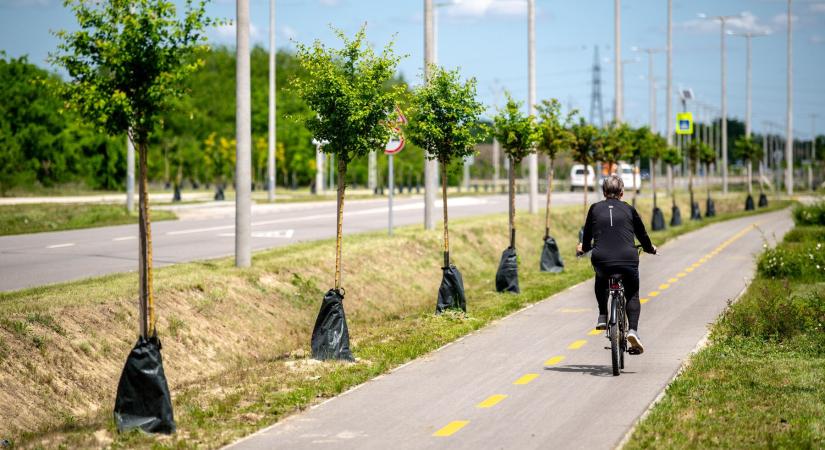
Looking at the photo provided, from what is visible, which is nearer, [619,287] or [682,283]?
[619,287]

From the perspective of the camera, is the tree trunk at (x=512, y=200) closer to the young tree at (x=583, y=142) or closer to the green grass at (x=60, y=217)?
the young tree at (x=583, y=142)

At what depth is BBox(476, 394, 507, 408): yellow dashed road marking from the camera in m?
10.9

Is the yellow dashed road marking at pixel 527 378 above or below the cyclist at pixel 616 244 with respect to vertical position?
below

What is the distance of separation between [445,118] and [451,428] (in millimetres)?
9745

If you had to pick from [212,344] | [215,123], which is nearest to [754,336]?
[212,344]

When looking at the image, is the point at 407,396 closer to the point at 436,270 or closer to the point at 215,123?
the point at 436,270

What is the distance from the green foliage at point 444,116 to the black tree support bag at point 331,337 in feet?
17.8

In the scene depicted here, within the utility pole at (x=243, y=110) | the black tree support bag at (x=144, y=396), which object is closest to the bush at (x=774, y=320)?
the utility pole at (x=243, y=110)

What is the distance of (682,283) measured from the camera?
23141 mm

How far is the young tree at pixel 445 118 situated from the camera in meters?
18.8

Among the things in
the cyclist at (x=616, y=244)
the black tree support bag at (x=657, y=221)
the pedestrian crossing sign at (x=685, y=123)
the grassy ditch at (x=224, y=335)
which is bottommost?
the grassy ditch at (x=224, y=335)

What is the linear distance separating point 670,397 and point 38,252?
1730 cm

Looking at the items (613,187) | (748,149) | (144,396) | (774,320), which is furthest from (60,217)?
(748,149)

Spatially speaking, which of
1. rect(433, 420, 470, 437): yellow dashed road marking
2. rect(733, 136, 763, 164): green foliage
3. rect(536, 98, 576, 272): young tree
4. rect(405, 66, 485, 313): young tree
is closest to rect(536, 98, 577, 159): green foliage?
rect(536, 98, 576, 272): young tree
